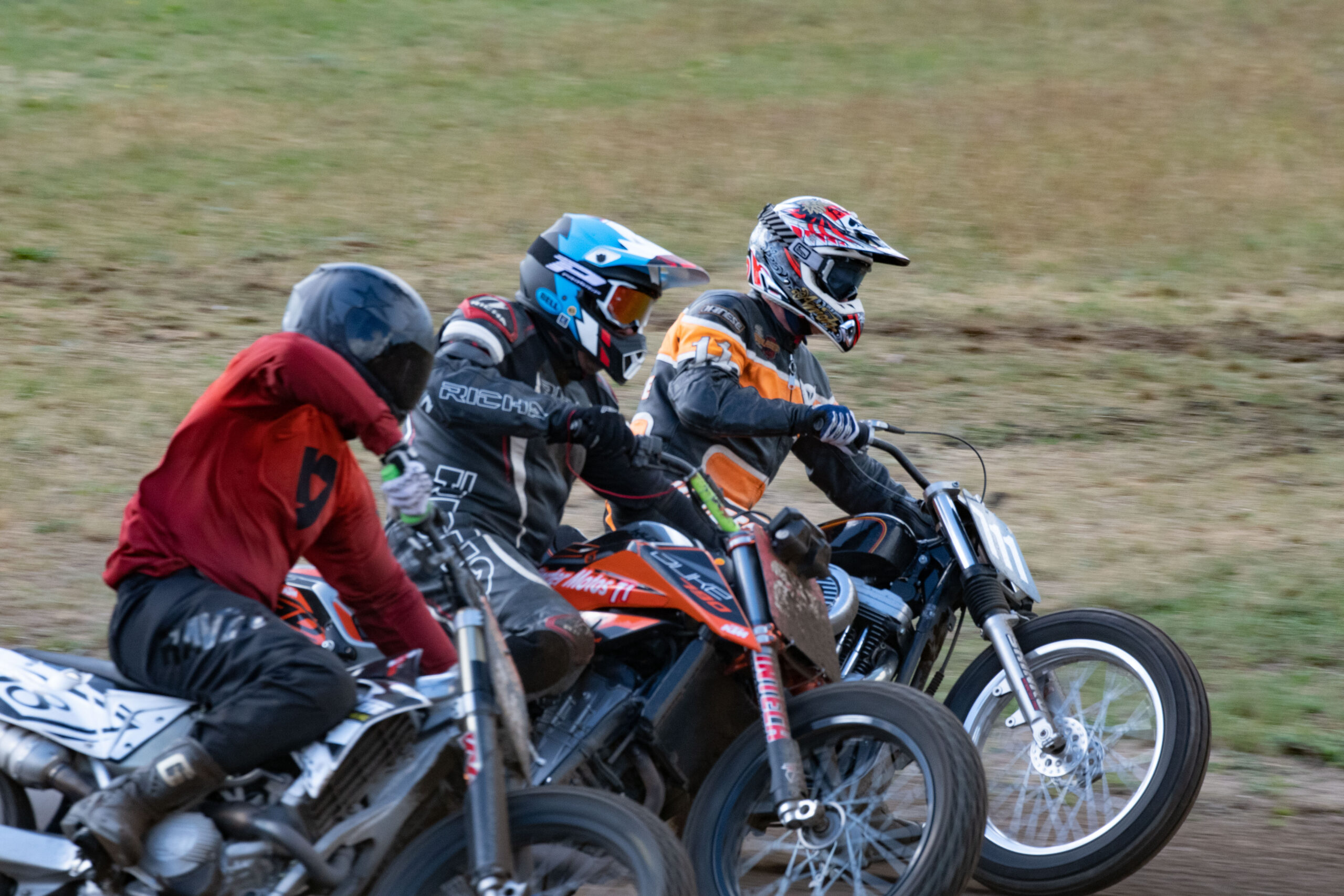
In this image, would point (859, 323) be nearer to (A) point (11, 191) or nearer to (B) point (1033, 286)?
(B) point (1033, 286)

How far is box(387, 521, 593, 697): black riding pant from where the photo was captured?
4406mm

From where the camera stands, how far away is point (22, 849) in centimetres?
365

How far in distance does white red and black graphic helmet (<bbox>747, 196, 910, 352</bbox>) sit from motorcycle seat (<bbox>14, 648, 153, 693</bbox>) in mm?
2762

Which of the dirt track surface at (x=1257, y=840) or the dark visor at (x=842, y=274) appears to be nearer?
the dirt track surface at (x=1257, y=840)

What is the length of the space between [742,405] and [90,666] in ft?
7.68

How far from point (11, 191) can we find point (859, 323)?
39.9 ft

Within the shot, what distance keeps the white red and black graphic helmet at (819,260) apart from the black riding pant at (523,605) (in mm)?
1471

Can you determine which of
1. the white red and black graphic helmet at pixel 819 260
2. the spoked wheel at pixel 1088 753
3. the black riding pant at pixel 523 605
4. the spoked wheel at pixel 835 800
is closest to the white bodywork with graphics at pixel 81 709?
the black riding pant at pixel 523 605

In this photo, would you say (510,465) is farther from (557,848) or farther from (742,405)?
(557,848)

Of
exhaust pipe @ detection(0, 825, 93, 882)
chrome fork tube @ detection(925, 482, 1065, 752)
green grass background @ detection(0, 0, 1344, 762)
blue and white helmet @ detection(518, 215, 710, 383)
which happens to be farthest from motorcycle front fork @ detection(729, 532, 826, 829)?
green grass background @ detection(0, 0, 1344, 762)

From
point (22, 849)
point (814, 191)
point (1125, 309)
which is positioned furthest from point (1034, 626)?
point (814, 191)

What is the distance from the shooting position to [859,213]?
53.3 ft

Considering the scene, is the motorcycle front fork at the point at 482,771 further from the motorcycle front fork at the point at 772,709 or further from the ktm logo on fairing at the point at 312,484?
the motorcycle front fork at the point at 772,709

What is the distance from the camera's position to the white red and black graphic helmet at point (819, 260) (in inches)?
220
